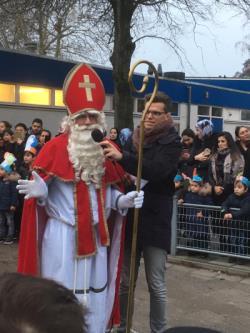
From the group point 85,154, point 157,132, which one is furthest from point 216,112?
point 85,154

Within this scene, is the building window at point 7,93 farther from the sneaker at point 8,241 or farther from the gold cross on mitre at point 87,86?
the gold cross on mitre at point 87,86

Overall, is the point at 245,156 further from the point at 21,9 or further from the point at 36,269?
the point at 21,9

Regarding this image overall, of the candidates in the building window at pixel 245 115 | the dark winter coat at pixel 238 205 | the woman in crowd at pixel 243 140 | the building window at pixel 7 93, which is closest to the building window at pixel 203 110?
the building window at pixel 245 115

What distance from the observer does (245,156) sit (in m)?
6.95

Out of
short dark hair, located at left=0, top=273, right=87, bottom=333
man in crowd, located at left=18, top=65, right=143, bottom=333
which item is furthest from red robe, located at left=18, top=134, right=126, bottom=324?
short dark hair, located at left=0, top=273, right=87, bottom=333

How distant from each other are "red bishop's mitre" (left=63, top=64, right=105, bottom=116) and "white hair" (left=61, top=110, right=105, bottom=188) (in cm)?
7

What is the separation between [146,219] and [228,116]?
21.9 meters

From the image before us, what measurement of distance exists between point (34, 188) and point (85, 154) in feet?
1.42

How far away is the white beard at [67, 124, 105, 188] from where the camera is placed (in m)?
3.48

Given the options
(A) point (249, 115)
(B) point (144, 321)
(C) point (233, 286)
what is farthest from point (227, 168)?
(A) point (249, 115)

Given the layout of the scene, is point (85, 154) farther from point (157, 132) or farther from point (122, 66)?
point (122, 66)

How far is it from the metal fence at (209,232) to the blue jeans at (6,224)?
2415 mm

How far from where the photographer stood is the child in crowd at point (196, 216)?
22.0ft

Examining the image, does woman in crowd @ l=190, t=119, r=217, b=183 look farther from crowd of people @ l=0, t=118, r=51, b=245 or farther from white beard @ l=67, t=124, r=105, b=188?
white beard @ l=67, t=124, r=105, b=188
